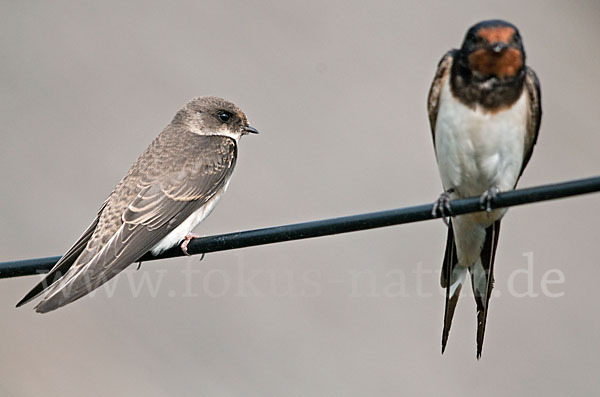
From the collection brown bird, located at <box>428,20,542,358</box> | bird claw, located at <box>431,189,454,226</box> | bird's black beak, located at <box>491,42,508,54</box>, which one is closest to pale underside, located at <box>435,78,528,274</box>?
brown bird, located at <box>428,20,542,358</box>

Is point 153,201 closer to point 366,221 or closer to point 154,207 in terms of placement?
point 154,207

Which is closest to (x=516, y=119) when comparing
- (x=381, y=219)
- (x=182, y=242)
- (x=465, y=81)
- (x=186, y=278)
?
(x=465, y=81)

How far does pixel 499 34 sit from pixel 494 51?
9 cm

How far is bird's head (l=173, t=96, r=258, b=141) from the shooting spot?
655 centimetres

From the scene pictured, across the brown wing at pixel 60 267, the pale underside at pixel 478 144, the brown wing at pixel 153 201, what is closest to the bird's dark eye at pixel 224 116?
the brown wing at pixel 153 201

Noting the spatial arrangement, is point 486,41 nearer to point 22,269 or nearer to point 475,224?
point 475,224

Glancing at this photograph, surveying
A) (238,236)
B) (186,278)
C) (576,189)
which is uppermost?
(576,189)

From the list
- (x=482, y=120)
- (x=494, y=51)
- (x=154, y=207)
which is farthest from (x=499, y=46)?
(x=154, y=207)

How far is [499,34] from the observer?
14.9 ft

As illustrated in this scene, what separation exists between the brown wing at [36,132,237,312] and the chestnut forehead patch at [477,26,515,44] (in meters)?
2.16

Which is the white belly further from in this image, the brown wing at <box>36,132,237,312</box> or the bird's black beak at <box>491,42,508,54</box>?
the bird's black beak at <box>491,42,508,54</box>

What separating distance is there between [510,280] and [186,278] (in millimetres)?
3431

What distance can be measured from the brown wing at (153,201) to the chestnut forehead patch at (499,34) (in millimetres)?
2158

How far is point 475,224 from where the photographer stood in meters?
5.18
